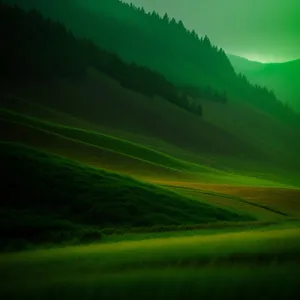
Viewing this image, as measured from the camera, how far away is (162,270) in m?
8.88

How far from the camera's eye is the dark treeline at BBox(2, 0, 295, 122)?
134250 mm

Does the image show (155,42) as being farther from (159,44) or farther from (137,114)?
(137,114)

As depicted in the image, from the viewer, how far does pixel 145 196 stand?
17.5 m

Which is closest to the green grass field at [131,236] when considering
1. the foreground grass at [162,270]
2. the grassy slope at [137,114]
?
the foreground grass at [162,270]

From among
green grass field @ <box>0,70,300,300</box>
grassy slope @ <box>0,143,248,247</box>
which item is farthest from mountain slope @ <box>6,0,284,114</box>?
grassy slope @ <box>0,143,248,247</box>

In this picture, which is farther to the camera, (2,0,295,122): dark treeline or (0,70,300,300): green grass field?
(2,0,295,122): dark treeline

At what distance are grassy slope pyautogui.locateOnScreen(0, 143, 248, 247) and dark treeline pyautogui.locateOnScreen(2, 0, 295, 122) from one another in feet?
364

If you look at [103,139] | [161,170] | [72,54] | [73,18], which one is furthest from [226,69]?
[161,170]

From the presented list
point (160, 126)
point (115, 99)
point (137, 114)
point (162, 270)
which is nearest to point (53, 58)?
point (115, 99)

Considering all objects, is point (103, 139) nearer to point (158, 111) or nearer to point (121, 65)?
point (158, 111)

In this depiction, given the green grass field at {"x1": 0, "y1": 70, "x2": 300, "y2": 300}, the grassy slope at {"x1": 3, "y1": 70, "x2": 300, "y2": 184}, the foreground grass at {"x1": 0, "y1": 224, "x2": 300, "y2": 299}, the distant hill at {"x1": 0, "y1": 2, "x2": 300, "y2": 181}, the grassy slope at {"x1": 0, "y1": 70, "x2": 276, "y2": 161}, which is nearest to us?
the foreground grass at {"x1": 0, "y1": 224, "x2": 300, "y2": 299}

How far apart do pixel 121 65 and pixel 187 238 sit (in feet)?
304

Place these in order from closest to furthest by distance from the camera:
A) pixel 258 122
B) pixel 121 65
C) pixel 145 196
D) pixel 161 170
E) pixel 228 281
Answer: pixel 228 281
pixel 145 196
pixel 161 170
pixel 121 65
pixel 258 122

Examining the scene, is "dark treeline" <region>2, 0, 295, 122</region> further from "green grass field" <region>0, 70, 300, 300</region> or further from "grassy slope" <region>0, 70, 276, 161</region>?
"green grass field" <region>0, 70, 300, 300</region>
